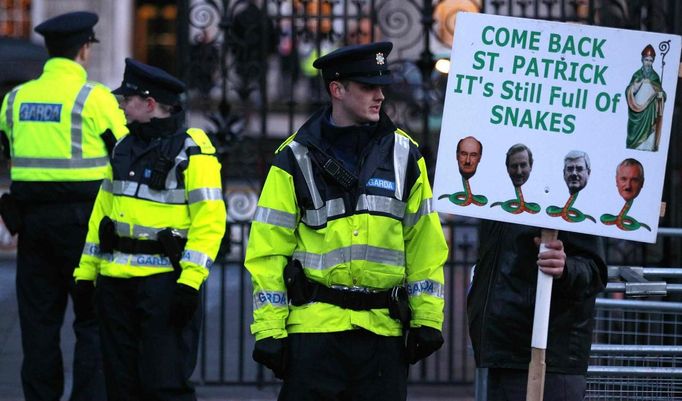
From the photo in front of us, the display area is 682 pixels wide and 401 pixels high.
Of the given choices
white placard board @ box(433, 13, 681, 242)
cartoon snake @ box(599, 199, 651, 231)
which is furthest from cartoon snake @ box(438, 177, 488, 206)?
cartoon snake @ box(599, 199, 651, 231)

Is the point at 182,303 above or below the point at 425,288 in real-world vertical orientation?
below

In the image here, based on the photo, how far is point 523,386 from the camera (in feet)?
15.3

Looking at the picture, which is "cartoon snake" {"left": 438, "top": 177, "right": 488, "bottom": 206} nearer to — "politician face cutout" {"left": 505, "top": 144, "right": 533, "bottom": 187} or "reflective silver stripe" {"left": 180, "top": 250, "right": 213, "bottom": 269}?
"politician face cutout" {"left": 505, "top": 144, "right": 533, "bottom": 187}

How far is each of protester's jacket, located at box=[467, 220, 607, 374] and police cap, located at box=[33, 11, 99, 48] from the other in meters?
3.05

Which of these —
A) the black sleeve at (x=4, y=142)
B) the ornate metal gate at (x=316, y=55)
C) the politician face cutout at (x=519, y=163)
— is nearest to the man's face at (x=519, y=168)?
the politician face cutout at (x=519, y=163)

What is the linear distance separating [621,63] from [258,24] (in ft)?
11.4

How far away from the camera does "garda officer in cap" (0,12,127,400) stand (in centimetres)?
671

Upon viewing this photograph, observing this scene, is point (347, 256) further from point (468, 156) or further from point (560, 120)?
point (560, 120)

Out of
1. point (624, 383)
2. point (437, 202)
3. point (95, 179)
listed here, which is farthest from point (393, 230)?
point (95, 179)

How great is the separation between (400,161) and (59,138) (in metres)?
2.59

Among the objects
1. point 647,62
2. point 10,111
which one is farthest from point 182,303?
point 647,62

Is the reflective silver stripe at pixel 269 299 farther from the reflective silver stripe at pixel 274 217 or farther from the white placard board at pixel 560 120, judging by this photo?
the white placard board at pixel 560 120

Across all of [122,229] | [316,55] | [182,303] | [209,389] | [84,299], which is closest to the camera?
[182,303]

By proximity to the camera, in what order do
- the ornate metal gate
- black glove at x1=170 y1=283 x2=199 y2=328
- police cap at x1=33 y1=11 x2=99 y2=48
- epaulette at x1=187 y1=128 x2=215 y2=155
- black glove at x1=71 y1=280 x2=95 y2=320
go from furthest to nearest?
the ornate metal gate, police cap at x1=33 y1=11 x2=99 y2=48, black glove at x1=71 y1=280 x2=95 y2=320, epaulette at x1=187 y1=128 x2=215 y2=155, black glove at x1=170 y1=283 x2=199 y2=328
